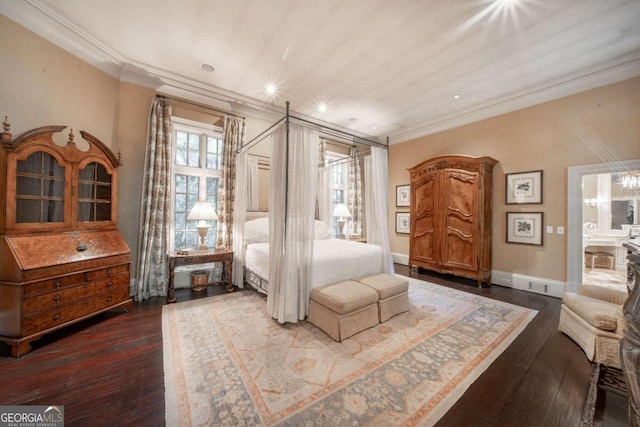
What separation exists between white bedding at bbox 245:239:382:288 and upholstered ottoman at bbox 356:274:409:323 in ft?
0.72

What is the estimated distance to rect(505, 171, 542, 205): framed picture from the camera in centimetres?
401

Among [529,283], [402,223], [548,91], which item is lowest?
[529,283]

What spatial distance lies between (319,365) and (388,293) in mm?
1255

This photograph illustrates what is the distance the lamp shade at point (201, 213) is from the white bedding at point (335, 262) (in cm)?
80

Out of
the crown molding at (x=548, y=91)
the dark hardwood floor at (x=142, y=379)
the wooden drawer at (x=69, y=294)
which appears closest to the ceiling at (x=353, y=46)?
the crown molding at (x=548, y=91)

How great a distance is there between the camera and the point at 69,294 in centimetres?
249

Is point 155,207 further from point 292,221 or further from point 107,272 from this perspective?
point 292,221

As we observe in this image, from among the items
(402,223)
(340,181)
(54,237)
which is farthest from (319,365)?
(340,181)

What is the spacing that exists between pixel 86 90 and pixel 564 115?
714cm

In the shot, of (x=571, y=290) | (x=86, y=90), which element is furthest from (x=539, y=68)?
(x=86, y=90)

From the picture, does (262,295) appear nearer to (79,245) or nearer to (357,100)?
(79,245)

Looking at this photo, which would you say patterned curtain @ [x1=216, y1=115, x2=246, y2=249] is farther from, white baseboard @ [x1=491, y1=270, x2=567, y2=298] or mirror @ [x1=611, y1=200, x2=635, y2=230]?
mirror @ [x1=611, y1=200, x2=635, y2=230]

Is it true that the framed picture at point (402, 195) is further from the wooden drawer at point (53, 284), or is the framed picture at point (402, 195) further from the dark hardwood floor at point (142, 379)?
the wooden drawer at point (53, 284)

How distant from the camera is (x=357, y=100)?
175 inches
